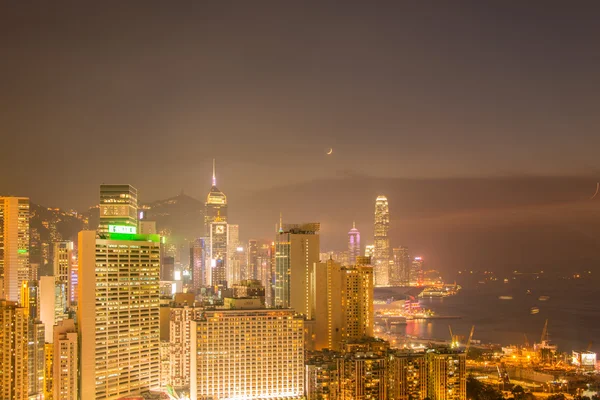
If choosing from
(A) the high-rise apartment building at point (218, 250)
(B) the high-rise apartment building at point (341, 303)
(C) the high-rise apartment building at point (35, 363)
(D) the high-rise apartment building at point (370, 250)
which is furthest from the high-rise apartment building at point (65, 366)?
(D) the high-rise apartment building at point (370, 250)

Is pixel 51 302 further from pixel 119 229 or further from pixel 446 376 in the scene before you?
pixel 446 376

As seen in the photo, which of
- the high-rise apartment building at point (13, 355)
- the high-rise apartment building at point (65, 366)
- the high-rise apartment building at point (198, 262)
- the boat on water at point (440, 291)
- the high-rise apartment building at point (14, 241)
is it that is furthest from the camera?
the boat on water at point (440, 291)

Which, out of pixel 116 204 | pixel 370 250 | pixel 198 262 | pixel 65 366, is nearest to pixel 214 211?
pixel 198 262

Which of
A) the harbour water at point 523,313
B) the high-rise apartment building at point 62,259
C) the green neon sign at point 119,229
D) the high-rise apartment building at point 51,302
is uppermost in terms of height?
the green neon sign at point 119,229

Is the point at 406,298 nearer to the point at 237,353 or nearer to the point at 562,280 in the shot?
the point at 562,280

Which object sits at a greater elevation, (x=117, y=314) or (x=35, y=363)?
(x=117, y=314)

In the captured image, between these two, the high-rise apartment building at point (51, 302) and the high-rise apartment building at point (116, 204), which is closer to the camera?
the high-rise apartment building at point (51, 302)

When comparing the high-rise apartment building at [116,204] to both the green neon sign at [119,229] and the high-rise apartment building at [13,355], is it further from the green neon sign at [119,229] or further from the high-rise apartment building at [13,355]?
the high-rise apartment building at [13,355]

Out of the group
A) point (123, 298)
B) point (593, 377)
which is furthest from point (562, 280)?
point (123, 298)
